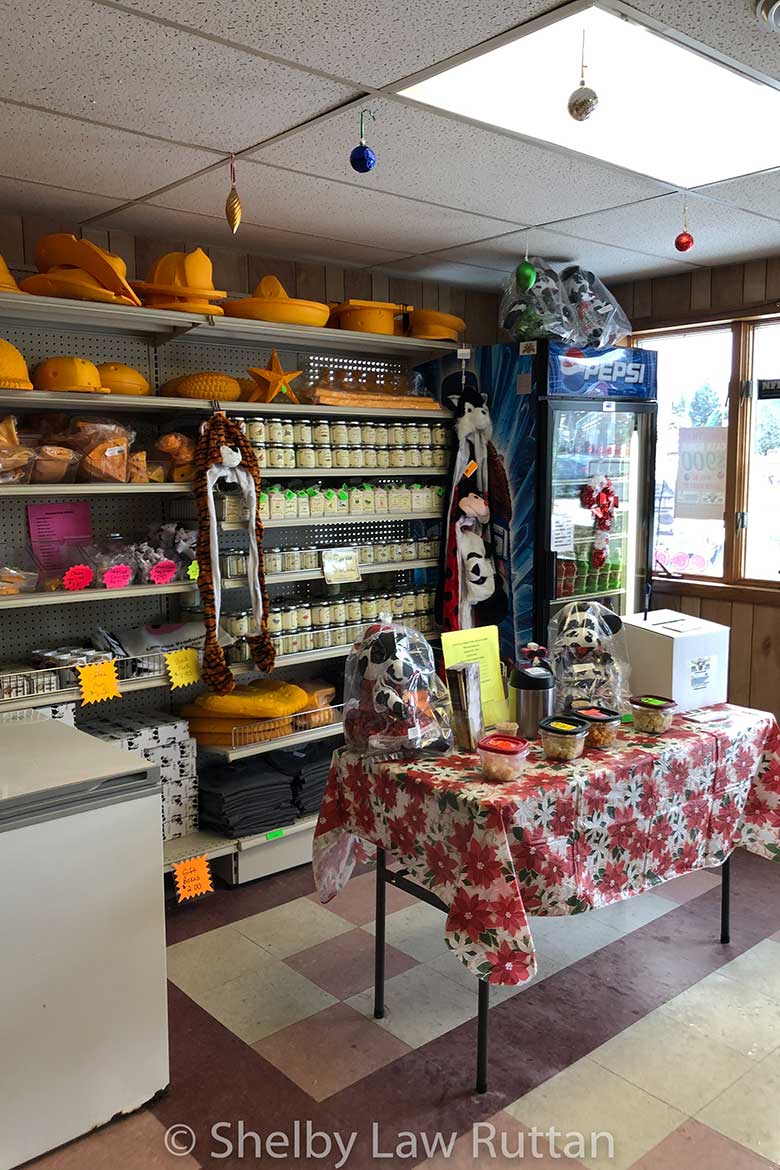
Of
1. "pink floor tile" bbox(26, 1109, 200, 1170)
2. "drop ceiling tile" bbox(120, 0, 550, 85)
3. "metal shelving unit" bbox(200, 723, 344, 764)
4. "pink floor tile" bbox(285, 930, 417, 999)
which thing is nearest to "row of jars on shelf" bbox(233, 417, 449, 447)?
"metal shelving unit" bbox(200, 723, 344, 764)

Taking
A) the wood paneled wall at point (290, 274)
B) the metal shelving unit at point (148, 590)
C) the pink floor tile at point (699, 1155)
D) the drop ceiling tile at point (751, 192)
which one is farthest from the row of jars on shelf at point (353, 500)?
the pink floor tile at point (699, 1155)

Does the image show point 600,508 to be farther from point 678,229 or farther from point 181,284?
point 181,284

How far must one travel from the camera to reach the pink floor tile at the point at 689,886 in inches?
148

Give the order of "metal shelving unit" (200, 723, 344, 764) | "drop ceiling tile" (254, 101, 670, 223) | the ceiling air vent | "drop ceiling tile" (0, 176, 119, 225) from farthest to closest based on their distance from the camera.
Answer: "metal shelving unit" (200, 723, 344, 764) → "drop ceiling tile" (0, 176, 119, 225) → "drop ceiling tile" (254, 101, 670, 223) → the ceiling air vent

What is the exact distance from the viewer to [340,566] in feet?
14.2

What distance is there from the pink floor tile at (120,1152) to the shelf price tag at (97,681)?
147cm

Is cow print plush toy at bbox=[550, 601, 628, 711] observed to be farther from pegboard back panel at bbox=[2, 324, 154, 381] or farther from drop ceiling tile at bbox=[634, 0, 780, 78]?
pegboard back panel at bbox=[2, 324, 154, 381]

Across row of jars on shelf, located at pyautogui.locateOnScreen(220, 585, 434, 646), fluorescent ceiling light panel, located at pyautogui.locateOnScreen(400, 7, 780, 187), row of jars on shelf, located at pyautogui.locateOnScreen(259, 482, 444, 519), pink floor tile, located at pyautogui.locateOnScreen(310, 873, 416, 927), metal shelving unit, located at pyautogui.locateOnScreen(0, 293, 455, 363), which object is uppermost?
fluorescent ceiling light panel, located at pyautogui.locateOnScreen(400, 7, 780, 187)

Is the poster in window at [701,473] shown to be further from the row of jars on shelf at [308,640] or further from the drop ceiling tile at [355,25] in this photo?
the drop ceiling tile at [355,25]

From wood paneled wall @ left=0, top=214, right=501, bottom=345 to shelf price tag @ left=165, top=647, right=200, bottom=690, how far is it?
1.61 m

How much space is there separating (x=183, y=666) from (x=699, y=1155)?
2.40m

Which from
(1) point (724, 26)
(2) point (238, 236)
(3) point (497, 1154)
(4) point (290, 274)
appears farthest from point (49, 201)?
(3) point (497, 1154)

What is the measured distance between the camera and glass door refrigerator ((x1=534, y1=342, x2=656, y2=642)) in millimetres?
4539

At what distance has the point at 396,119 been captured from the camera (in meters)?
2.72
